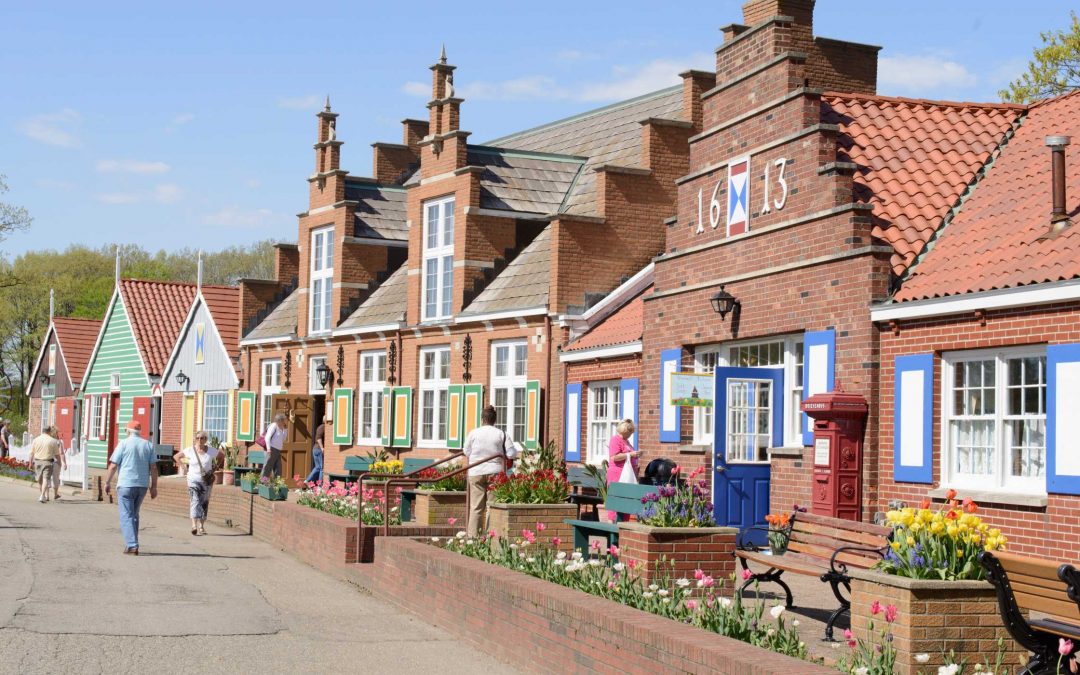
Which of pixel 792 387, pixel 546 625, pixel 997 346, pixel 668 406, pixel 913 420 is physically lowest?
pixel 546 625

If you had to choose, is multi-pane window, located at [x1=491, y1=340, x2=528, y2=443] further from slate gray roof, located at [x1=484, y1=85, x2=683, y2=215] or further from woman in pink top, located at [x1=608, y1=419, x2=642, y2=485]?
woman in pink top, located at [x1=608, y1=419, x2=642, y2=485]

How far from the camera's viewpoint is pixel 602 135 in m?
32.2

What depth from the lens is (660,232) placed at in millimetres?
27312

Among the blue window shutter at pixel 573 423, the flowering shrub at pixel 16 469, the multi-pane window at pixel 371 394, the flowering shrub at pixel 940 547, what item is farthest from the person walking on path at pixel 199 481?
the flowering shrub at pixel 16 469

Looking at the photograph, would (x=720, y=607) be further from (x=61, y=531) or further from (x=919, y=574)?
(x=61, y=531)

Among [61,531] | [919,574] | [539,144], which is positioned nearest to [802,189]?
[919,574]

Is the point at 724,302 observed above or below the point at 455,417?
above

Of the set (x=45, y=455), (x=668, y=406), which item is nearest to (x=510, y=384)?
(x=668, y=406)

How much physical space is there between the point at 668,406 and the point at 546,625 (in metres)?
10.0

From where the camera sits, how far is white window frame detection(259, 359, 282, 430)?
125 feet

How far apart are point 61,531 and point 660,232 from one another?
1229 cm

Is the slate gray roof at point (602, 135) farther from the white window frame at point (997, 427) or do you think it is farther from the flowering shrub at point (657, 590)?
the flowering shrub at point (657, 590)

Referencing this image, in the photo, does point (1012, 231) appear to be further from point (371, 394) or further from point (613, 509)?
point (371, 394)

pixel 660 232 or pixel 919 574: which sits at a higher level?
pixel 660 232
